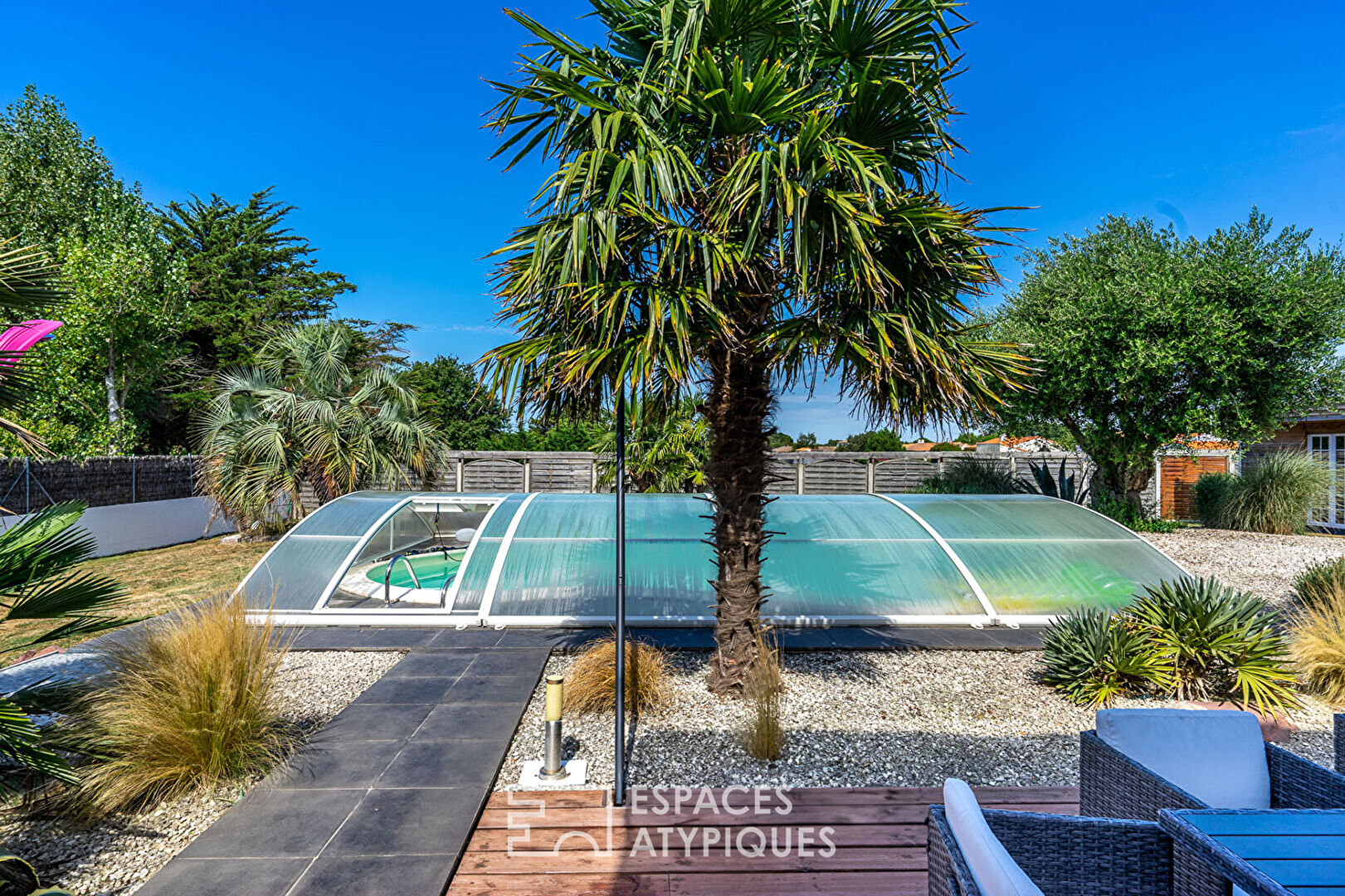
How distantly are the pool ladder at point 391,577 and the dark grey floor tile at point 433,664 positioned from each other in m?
1.28

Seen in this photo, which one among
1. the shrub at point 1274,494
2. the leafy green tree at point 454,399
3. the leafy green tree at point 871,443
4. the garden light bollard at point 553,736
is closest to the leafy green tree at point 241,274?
the leafy green tree at point 454,399

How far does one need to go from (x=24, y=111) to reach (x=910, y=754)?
2784cm

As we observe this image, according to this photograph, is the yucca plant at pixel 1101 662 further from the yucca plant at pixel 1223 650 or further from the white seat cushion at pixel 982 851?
the white seat cushion at pixel 982 851

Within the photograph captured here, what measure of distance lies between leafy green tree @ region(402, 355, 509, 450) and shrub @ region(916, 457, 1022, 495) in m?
14.4

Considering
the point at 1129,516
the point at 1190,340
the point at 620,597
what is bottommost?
the point at 1129,516

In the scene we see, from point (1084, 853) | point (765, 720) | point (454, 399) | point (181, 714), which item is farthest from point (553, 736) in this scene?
→ point (454, 399)

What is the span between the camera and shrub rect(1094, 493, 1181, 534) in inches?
455

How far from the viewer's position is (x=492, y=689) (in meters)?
4.70

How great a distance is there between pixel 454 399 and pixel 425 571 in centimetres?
1695

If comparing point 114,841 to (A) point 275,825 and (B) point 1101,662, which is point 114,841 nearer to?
(A) point 275,825

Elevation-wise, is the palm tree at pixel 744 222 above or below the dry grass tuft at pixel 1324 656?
above

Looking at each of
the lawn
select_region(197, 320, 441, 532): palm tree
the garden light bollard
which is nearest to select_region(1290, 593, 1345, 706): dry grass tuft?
the garden light bollard

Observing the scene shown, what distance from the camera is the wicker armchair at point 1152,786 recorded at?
2082 millimetres

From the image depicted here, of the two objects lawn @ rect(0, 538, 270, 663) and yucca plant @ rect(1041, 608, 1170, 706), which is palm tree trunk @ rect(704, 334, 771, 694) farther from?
lawn @ rect(0, 538, 270, 663)
